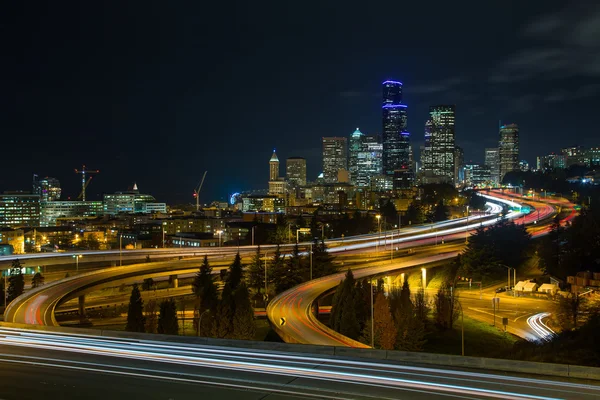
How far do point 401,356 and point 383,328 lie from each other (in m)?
13.7

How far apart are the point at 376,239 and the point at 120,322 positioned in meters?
32.7

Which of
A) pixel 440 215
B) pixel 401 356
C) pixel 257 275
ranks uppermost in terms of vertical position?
pixel 401 356

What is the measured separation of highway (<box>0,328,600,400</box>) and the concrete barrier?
322 mm

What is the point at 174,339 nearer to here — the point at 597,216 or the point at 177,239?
the point at 597,216

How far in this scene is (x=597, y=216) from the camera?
151 feet

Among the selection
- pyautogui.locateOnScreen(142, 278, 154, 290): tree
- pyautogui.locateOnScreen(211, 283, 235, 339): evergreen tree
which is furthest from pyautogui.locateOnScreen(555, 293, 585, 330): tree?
pyautogui.locateOnScreen(142, 278, 154, 290): tree

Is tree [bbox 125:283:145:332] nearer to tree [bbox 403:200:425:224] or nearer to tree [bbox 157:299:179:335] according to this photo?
tree [bbox 157:299:179:335]

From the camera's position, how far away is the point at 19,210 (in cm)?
14600

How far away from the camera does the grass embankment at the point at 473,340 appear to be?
26.4 m

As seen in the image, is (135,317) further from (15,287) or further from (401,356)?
(401,356)

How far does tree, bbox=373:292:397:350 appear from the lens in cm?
2397

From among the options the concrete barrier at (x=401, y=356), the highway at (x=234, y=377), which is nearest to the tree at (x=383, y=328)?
the concrete barrier at (x=401, y=356)

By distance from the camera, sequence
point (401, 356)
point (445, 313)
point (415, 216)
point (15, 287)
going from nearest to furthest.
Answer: point (401, 356) < point (445, 313) < point (15, 287) < point (415, 216)

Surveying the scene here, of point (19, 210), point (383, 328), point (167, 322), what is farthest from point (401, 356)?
point (19, 210)
